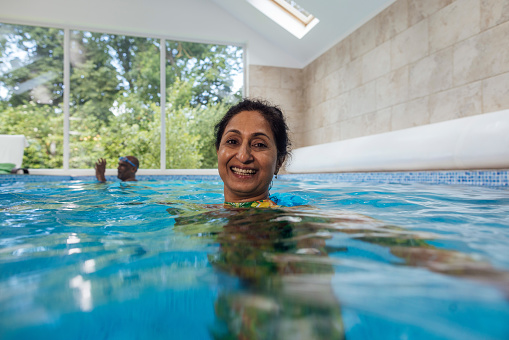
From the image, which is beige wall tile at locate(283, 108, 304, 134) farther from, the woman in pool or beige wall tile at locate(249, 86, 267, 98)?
the woman in pool

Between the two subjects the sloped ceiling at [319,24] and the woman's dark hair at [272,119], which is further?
the sloped ceiling at [319,24]

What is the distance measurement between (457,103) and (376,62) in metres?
1.82

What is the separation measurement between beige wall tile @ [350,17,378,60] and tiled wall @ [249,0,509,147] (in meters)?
0.02

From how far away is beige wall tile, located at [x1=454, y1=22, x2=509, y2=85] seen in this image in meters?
3.68

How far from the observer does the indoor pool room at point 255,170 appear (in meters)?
0.63

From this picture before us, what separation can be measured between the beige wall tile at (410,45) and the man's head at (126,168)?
4.13 metres

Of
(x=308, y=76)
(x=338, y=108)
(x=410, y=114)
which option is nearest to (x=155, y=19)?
(x=308, y=76)

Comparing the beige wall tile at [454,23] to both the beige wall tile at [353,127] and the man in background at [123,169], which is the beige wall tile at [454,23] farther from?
the man in background at [123,169]

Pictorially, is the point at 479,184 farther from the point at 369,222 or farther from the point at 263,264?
the point at 263,264

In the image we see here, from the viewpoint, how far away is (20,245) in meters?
Result: 1.10

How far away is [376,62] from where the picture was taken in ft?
18.9

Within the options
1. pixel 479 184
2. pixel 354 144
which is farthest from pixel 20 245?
pixel 354 144

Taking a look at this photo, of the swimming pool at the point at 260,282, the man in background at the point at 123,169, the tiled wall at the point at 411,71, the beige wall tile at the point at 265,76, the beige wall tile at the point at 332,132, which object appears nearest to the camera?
the swimming pool at the point at 260,282

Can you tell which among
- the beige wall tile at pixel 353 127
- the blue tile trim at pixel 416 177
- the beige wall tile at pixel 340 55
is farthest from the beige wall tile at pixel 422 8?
the blue tile trim at pixel 416 177
